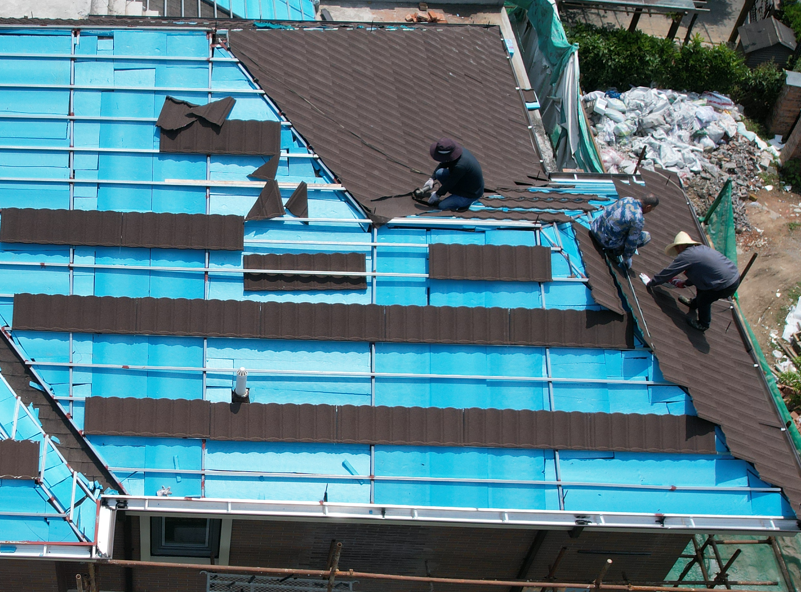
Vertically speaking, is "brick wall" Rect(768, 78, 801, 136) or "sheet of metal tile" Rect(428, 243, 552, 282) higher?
"brick wall" Rect(768, 78, 801, 136)

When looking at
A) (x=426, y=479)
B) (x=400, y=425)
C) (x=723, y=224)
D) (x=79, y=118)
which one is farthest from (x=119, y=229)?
(x=723, y=224)

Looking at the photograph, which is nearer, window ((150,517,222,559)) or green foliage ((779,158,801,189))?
window ((150,517,222,559))

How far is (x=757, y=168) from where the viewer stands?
913 inches

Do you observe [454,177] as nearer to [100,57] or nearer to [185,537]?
[100,57]

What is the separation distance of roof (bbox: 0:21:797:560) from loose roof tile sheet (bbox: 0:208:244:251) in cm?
6

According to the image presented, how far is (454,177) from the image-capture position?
39.6 ft

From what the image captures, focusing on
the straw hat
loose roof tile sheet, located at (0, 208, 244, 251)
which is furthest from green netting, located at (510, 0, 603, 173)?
loose roof tile sheet, located at (0, 208, 244, 251)

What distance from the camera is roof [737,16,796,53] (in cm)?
2556

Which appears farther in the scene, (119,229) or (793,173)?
(793,173)

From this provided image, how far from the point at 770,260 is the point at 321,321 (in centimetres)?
1548

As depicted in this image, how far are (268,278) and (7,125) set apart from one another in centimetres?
540

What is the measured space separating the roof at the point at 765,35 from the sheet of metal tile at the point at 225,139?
20.4 metres

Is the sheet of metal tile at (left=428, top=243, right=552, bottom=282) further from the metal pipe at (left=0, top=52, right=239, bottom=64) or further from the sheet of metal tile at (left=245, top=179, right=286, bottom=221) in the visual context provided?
the metal pipe at (left=0, top=52, right=239, bottom=64)

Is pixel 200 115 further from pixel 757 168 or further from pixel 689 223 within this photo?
pixel 757 168
